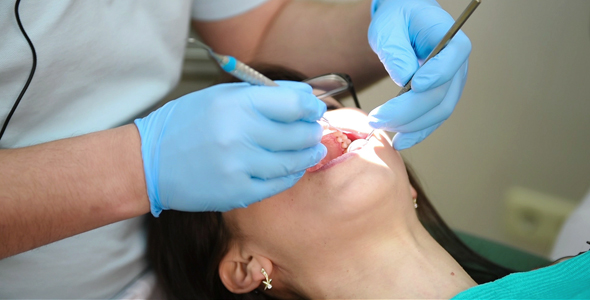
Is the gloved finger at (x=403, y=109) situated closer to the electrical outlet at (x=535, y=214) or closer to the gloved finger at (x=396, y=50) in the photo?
the gloved finger at (x=396, y=50)

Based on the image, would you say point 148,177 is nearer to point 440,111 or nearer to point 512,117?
point 440,111

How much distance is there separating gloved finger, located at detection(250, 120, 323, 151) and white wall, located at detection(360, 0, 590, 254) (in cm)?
102

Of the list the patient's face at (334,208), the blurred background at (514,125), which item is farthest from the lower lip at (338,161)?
the blurred background at (514,125)

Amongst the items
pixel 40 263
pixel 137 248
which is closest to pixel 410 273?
pixel 137 248

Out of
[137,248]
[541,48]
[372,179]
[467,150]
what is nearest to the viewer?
[372,179]

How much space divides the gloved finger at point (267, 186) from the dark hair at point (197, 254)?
32cm

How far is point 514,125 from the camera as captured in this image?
75.4 inches

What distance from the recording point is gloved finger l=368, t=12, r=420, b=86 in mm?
1066

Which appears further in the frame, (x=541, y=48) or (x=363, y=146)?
(x=541, y=48)

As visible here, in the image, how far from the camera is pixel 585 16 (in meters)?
Result: 1.66

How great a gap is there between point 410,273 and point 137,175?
2.27 feet

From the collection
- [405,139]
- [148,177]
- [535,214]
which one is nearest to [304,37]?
[405,139]

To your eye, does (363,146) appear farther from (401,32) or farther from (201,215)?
(201,215)

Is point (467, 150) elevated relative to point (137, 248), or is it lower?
elevated
